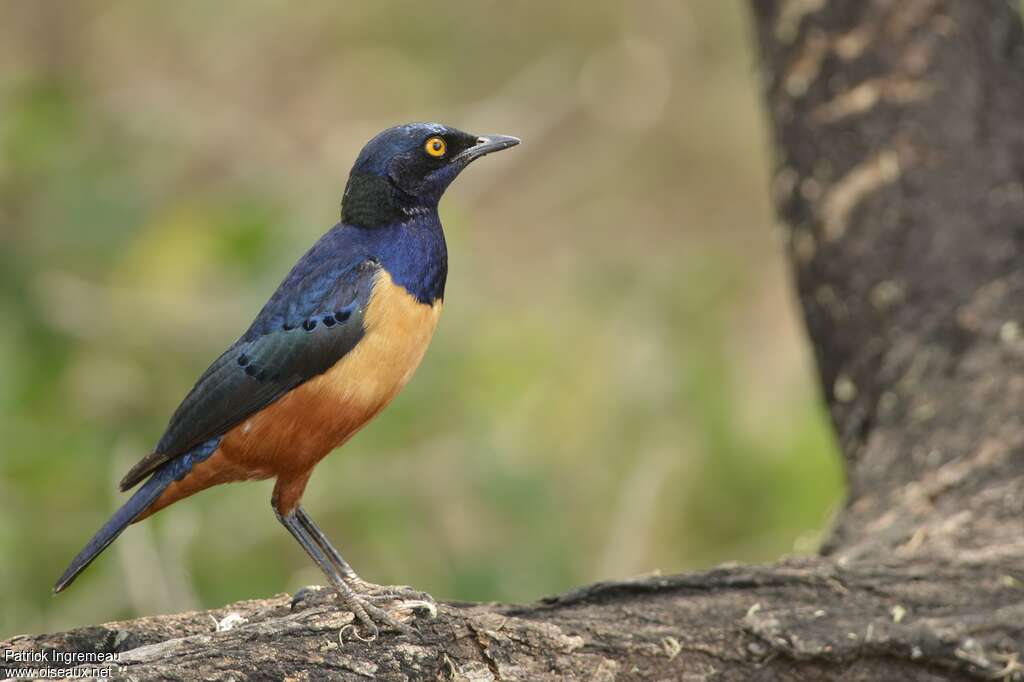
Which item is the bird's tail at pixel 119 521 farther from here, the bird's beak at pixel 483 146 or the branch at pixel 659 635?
the bird's beak at pixel 483 146

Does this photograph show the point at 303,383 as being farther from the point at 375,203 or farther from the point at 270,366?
the point at 375,203

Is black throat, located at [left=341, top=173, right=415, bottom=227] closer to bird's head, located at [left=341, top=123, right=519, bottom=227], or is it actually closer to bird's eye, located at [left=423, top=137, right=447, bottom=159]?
bird's head, located at [left=341, top=123, right=519, bottom=227]

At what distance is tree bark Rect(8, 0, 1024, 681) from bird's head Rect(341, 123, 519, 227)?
114 centimetres

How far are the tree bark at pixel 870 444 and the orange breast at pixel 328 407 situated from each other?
15.1 inches

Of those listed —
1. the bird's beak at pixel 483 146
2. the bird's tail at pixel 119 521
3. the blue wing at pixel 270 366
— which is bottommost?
the bird's tail at pixel 119 521

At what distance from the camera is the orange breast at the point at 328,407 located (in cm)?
345

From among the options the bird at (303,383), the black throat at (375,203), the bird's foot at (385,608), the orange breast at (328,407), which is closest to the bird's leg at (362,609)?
the bird's foot at (385,608)

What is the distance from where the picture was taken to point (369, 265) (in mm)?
3604

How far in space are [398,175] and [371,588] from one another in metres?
1.22

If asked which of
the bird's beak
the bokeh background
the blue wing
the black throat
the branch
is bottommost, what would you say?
the branch

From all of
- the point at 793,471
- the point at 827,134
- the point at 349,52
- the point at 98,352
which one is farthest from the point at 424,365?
the point at 349,52

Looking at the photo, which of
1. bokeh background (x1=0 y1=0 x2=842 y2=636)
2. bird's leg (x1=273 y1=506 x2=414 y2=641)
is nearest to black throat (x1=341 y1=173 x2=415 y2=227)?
bird's leg (x1=273 y1=506 x2=414 y2=641)

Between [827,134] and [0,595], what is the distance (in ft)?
12.5

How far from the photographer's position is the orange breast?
3.45 meters
